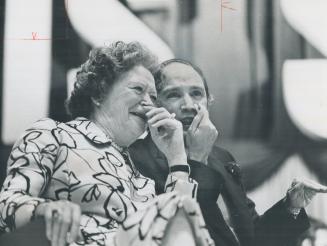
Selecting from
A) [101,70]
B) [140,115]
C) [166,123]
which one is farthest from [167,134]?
[101,70]

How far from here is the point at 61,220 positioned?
8.00 ft

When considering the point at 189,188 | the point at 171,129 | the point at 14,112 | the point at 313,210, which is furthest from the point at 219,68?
the point at 14,112

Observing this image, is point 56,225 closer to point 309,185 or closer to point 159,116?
point 159,116

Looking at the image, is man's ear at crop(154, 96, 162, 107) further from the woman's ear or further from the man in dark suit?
the woman's ear

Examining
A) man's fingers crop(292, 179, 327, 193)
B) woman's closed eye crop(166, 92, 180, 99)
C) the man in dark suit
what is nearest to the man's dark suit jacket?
the man in dark suit

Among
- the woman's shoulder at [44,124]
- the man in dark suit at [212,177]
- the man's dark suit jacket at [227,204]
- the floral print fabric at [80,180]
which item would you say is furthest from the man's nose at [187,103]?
the woman's shoulder at [44,124]

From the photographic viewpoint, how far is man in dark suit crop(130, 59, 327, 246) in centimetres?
283

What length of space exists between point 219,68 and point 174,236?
92cm

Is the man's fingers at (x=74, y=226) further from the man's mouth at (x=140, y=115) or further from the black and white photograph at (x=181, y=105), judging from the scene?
the man's mouth at (x=140, y=115)

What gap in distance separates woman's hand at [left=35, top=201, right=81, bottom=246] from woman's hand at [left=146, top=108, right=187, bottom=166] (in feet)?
1.75

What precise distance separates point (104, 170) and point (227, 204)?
60 cm

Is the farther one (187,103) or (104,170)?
(187,103)

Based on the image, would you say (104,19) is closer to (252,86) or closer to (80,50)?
(80,50)

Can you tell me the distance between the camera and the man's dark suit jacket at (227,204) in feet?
9.25
